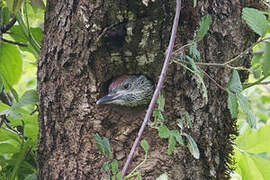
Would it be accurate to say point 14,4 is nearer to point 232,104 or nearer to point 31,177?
point 31,177

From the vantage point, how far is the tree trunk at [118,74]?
1.60 meters

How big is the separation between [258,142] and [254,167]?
142mm

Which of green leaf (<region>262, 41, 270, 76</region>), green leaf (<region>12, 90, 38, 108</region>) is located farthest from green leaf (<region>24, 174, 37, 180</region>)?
green leaf (<region>262, 41, 270, 76</region>)

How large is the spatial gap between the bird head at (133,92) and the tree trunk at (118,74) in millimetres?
167

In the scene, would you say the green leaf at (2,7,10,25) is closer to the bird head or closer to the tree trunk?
the tree trunk

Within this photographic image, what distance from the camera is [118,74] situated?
5.98 ft

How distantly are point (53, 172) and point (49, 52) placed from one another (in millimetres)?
670

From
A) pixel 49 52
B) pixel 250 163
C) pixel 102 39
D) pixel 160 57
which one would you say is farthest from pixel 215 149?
pixel 49 52

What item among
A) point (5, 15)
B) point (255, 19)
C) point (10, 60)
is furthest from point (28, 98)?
point (255, 19)

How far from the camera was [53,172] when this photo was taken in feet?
5.75

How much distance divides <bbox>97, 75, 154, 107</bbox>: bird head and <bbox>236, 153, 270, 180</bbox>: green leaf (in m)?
0.67

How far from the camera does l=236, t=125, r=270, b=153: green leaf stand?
1771 millimetres

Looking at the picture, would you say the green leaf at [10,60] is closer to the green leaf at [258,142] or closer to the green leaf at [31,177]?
the green leaf at [31,177]

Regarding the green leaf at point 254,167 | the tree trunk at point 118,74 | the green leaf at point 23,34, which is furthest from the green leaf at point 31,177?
the green leaf at point 254,167
